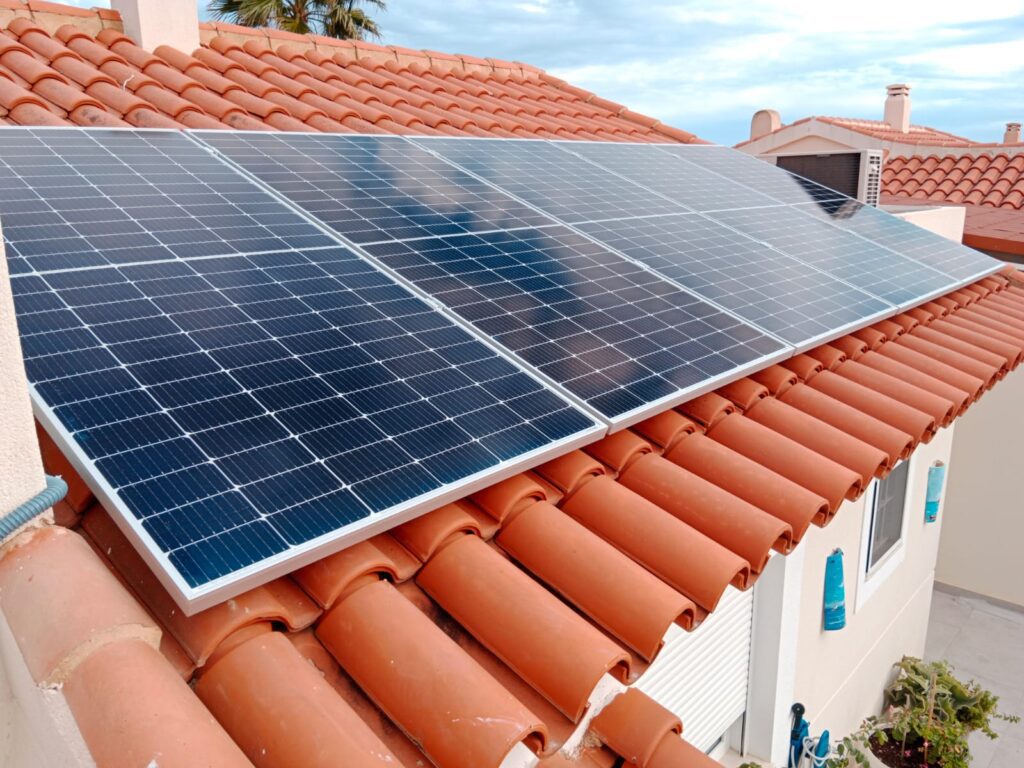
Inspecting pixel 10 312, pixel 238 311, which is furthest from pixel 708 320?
pixel 10 312

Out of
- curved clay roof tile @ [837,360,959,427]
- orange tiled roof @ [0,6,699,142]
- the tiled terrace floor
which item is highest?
orange tiled roof @ [0,6,699,142]

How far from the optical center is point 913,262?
29.9 feet

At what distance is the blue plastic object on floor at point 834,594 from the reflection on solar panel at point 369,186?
14.3ft

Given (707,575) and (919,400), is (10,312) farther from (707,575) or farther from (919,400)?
(919,400)

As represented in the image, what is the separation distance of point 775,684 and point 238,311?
224 inches

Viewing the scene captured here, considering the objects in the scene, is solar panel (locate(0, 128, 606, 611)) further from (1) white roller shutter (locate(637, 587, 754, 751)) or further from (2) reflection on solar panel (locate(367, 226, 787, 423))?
(1) white roller shutter (locate(637, 587, 754, 751))

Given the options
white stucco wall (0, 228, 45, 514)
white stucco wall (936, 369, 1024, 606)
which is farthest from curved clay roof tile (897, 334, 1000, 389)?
white stucco wall (936, 369, 1024, 606)

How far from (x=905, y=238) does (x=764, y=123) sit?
48.7 feet

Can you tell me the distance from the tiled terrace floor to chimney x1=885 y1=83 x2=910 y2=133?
1673 cm

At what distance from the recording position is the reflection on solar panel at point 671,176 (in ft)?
28.2

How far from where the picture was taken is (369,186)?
19.9ft

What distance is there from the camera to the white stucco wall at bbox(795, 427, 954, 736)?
7.89 metres

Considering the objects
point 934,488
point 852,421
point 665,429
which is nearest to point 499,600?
point 665,429

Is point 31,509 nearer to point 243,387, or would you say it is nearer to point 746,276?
point 243,387
